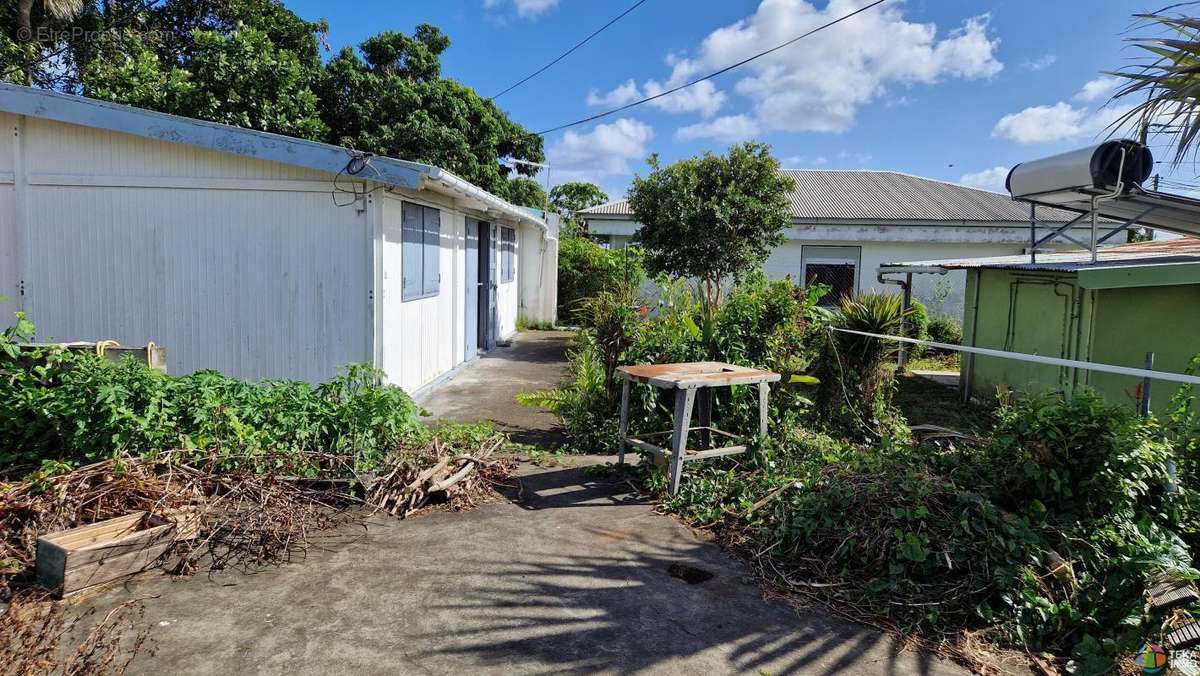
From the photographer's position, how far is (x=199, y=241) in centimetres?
763

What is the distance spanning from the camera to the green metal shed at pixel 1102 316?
676 centimetres

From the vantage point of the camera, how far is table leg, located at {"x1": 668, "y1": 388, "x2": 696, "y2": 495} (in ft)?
16.7

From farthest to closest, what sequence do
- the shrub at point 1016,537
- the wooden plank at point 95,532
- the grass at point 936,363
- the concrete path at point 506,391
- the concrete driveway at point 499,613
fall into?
the grass at point 936,363 < the concrete path at point 506,391 < the wooden plank at point 95,532 < the shrub at point 1016,537 < the concrete driveway at point 499,613

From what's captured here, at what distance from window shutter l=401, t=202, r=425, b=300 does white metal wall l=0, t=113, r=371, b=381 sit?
75cm

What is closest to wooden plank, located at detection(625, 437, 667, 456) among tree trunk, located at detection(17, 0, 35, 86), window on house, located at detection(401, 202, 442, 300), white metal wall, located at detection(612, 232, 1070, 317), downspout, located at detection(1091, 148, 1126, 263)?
window on house, located at detection(401, 202, 442, 300)

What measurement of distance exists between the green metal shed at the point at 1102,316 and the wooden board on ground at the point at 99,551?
639 centimetres

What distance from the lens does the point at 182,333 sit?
25.6 ft

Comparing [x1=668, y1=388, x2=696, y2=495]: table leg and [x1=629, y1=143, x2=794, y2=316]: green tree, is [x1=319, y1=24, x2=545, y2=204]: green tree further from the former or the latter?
[x1=668, y1=388, x2=696, y2=495]: table leg

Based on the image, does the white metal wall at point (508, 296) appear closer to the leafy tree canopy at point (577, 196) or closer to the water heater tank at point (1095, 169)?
the water heater tank at point (1095, 169)

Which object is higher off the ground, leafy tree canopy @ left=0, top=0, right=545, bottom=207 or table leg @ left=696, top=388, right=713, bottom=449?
leafy tree canopy @ left=0, top=0, right=545, bottom=207

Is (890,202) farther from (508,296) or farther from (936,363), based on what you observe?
(508,296)

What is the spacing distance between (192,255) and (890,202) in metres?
19.0

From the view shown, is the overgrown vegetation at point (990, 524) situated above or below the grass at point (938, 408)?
above

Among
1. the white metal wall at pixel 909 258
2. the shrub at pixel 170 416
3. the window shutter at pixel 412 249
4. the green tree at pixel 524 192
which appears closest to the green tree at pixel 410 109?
the green tree at pixel 524 192
